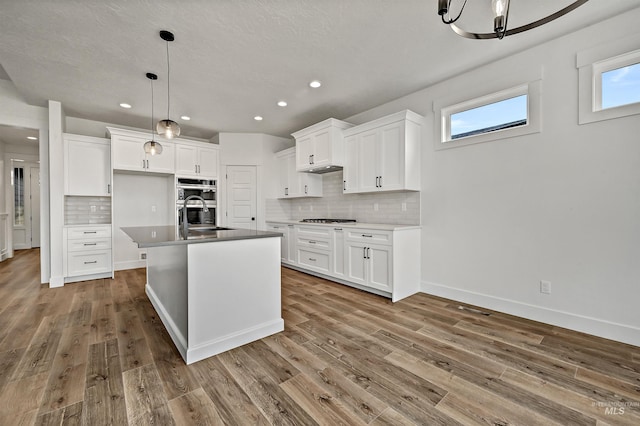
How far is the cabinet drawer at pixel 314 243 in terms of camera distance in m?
A: 4.25

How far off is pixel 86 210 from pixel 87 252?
34.8 inches

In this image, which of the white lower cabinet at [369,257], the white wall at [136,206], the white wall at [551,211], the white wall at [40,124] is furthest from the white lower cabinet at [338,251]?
the white wall at [40,124]

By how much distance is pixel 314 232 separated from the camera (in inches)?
176

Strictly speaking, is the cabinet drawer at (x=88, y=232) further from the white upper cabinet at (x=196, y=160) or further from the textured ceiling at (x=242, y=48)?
the textured ceiling at (x=242, y=48)

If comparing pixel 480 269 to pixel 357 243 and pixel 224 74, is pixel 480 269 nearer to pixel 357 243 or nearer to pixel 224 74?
pixel 357 243

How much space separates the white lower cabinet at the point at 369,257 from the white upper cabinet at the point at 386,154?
2.18 ft

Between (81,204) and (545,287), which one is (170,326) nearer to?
(545,287)

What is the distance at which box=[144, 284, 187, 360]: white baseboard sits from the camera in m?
2.10

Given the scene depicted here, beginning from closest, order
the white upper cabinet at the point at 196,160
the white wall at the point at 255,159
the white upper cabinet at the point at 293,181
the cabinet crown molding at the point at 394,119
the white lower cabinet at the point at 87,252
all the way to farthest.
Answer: the cabinet crown molding at the point at 394,119 → the white lower cabinet at the point at 87,252 → the white upper cabinet at the point at 196,160 → the white upper cabinet at the point at 293,181 → the white wall at the point at 255,159

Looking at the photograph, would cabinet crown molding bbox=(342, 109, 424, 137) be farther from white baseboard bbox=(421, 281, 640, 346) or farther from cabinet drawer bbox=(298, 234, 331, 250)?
white baseboard bbox=(421, 281, 640, 346)

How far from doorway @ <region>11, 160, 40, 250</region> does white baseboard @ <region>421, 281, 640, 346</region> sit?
9992mm

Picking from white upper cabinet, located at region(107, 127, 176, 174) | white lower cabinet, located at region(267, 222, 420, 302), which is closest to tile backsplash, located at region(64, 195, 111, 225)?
white upper cabinet, located at region(107, 127, 176, 174)

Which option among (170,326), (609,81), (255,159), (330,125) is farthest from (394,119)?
(170,326)

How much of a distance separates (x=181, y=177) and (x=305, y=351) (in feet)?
13.8
